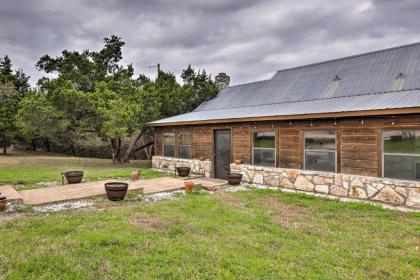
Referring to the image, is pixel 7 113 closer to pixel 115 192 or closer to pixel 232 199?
pixel 115 192

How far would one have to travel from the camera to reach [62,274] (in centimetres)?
357

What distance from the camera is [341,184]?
8258mm

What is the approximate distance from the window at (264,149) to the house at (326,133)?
1.5 inches

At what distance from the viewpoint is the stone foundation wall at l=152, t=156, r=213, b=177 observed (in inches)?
498

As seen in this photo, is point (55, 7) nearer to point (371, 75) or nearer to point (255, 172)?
point (255, 172)

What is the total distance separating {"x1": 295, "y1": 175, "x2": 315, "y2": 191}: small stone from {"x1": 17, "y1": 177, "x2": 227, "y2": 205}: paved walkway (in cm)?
293

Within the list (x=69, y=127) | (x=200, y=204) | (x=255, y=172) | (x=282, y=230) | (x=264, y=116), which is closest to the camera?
(x=282, y=230)

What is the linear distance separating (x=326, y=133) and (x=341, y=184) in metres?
1.62

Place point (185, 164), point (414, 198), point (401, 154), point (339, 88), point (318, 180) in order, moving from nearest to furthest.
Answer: point (414, 198), point (401, 154), point (318, 180), point (339, 88), point (185, 164)

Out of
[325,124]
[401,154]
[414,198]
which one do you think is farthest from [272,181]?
[414,198]

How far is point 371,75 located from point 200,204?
9047 millimetres

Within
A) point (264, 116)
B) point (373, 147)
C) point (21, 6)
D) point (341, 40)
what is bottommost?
point (373, 147)

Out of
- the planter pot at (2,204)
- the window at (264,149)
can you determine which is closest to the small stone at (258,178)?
the window at (264,149)

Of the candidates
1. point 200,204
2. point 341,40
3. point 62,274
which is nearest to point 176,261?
point 62,274
